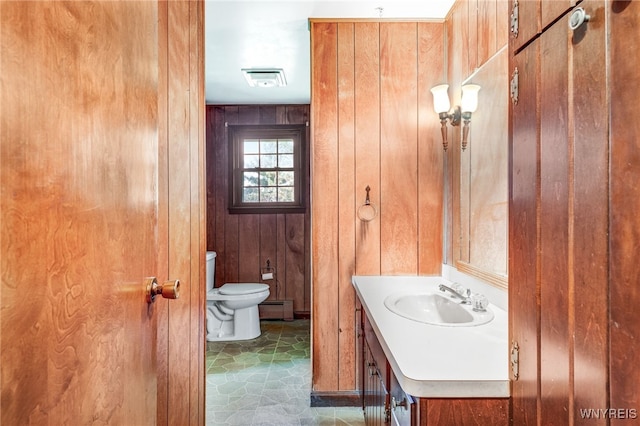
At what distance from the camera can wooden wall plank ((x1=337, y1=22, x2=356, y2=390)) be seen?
222 centimetres

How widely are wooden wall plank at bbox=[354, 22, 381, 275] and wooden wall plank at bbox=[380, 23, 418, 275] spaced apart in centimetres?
3

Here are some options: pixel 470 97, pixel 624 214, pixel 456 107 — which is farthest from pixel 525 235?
pixel 456 107

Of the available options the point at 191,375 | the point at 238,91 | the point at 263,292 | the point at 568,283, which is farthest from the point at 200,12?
the point at 263,292

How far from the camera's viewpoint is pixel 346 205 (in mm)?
2240

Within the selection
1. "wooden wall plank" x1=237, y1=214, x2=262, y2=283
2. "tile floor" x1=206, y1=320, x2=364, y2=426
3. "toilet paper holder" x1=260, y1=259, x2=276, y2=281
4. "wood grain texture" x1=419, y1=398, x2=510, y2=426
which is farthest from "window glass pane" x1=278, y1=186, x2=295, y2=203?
"wood grain texture" x1=419, y1=398, x2=510, y2=426

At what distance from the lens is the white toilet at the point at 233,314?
10.9 ft

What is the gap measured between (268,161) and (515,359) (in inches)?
136

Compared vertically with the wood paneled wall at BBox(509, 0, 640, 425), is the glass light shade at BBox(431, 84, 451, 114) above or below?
above

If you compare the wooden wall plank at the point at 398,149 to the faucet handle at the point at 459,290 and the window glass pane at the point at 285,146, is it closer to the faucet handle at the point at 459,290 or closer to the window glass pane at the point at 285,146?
the faucet handle at the point at 459,290

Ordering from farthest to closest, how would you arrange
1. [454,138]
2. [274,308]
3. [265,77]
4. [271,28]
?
[274,308]
[265,77]
[271,28]
[454,138]

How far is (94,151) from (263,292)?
295 centimetres

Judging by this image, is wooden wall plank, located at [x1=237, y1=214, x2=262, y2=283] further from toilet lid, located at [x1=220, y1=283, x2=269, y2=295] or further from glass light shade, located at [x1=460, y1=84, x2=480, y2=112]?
glass light shade, located at [x1=460, y1=84, x2=480, y2=112]

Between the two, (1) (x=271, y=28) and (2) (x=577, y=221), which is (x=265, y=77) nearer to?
(1) (x=271, y=28)

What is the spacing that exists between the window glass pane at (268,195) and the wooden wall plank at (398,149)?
77.3 inches
